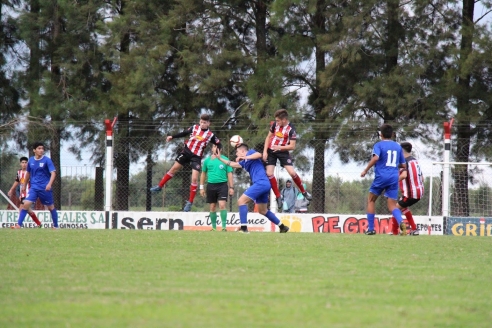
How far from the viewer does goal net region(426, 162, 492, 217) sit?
19609 mm

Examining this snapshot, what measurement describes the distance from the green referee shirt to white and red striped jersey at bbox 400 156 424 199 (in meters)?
3.78

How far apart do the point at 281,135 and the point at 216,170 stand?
2.39 meters

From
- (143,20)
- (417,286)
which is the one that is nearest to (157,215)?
(143,20)

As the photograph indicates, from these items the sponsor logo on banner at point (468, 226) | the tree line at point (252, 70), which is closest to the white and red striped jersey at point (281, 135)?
the sponsor logo on banner at point (468, 226)

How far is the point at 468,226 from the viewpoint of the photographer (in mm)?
19047

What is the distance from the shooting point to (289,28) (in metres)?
26.2

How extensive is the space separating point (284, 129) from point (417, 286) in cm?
855

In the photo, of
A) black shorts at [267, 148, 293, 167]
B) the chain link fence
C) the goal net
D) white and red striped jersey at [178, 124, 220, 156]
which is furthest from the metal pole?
the goal net

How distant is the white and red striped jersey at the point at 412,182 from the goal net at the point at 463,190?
13.1 feet

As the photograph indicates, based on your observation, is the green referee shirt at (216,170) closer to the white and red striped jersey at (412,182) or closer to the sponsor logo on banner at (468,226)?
the white and red striped jersey at (412,182)

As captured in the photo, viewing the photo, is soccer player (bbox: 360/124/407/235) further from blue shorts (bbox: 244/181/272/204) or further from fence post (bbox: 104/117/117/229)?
fence post (bbox: 104/117/117/229)

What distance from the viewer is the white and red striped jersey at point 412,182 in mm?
14898

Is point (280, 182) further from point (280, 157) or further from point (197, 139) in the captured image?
point (280, 157)

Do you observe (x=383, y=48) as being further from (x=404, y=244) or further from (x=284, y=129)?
(x=404, y=244)
